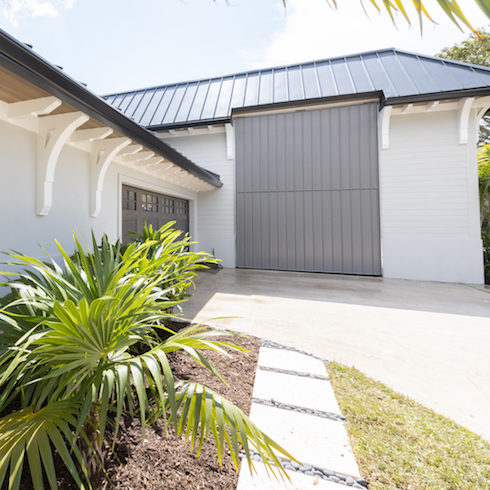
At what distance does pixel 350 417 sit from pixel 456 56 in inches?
579

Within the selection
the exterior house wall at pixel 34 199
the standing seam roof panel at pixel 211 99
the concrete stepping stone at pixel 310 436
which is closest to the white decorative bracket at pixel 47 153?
the exterior house wall at pixel 34 199

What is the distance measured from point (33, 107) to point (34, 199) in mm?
836

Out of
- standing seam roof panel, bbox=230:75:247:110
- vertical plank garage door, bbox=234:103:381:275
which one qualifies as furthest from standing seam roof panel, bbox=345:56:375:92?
standing seam roof panel, bbox=230:75:247:110

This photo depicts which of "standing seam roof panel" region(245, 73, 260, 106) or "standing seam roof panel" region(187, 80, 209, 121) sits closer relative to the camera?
"standing seam roof panel" region(245, 73, 260, 106)

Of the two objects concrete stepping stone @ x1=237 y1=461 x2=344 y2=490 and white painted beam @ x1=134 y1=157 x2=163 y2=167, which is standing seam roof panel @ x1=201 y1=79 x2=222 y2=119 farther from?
concrete stepping stone @ x1=237 y1=461 x2=344 y2=490

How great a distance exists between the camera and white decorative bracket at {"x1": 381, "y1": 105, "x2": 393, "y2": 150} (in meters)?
5.25

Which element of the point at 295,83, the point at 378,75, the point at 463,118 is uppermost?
the point at 295,83

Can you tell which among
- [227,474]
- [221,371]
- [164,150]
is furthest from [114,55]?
[227,474]

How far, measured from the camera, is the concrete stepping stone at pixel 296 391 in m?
1.46

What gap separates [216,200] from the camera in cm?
664

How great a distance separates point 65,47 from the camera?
7.86 feet

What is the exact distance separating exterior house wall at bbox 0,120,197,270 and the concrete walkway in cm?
218

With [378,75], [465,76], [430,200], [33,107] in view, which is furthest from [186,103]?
[430,200]

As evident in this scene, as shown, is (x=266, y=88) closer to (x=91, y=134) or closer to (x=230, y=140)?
(x=230, y=140)
